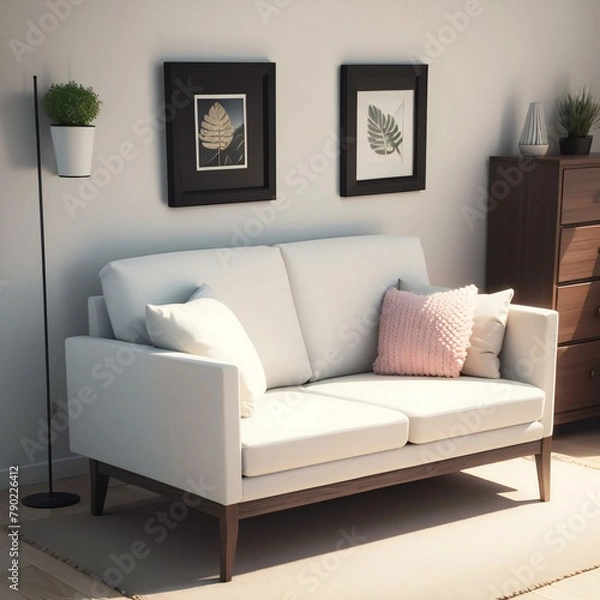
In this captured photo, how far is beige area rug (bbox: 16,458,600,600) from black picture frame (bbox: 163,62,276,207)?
120cm

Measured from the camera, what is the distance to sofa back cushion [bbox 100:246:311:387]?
3697 mm

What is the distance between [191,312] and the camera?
3.49 metres

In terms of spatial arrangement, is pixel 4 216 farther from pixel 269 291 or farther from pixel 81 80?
pixel 269 291

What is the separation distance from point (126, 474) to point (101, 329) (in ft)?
1.67

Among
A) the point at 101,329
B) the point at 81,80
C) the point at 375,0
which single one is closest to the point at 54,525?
the point at 101,329

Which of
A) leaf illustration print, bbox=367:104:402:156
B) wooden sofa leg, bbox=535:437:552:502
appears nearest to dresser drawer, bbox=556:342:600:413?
wooden sofa leg, bbox=535:437:552:502

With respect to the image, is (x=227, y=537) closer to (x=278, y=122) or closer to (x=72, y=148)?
(x=72, y=148)

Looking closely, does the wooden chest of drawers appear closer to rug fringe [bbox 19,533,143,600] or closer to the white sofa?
the white sofa

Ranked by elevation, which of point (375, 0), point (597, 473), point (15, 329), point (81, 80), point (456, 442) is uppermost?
point (375, 0)

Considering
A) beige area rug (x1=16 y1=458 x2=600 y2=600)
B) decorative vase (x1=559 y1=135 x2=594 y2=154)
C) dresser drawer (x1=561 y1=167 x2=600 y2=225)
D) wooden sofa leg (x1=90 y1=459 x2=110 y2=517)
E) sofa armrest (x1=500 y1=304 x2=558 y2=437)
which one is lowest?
beige area rug (x1=16 y1=458 x2=600 y2=600)

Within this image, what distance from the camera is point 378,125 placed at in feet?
15.3

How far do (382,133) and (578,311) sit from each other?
1.13m

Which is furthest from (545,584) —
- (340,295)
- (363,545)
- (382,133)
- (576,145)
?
(576,145)

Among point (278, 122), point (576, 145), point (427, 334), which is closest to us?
point (427, 334)
